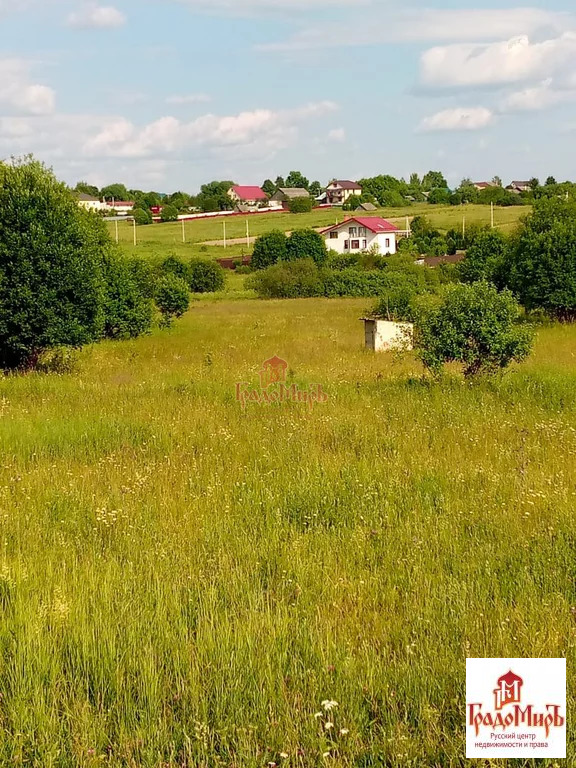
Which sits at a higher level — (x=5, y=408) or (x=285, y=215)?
(x=285, y=215)

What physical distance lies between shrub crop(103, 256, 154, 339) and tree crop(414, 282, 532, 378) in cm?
1384

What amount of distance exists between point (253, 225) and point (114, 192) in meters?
63.2

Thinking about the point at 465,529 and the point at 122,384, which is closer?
the point at 465,529

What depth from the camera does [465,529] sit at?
5.82m

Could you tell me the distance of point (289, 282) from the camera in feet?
166

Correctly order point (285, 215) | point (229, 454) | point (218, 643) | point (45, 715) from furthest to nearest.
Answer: point (285, 215) < point (229, 454) < point (218, 643) < point (45, 715)

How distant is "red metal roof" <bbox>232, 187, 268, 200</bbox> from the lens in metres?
141

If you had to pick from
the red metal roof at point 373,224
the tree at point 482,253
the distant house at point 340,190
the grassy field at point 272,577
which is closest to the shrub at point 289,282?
the tree at point 482,253

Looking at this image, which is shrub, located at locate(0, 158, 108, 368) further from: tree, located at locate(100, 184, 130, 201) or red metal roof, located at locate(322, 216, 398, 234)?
tree, located at locate(100, 184, 130, 201)

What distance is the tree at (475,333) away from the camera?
41.2 feet

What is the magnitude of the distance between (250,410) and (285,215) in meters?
103

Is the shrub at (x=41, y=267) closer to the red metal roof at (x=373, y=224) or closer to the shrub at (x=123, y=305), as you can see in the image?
the shrub at (x=123, y=305)

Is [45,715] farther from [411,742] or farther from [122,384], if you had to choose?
[122,384]

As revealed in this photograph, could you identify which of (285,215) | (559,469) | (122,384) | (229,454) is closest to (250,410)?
(229,454)
